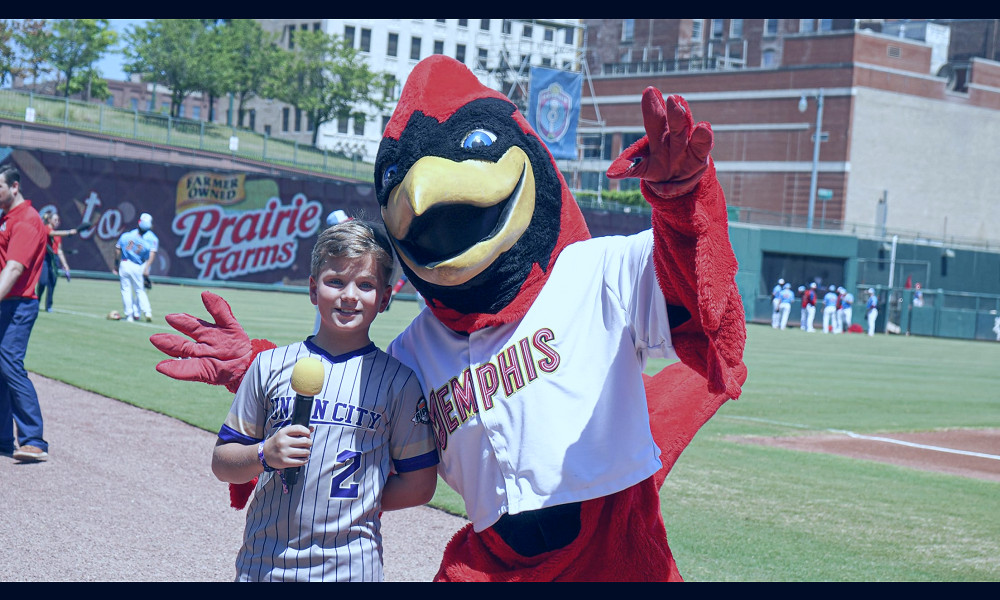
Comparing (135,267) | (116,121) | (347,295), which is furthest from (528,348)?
(116,121)

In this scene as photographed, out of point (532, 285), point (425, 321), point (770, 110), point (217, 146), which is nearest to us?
point (532, 285)

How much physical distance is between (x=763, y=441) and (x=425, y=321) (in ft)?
23.8

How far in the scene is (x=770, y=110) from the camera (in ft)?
180

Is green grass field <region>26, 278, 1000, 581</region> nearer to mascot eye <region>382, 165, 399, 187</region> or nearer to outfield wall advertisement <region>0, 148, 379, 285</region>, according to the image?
mascot eye <region>382, 165, 399, 187</region>

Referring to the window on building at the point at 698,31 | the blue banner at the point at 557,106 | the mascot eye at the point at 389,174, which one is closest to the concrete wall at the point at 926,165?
the window on building at the point at 698,31

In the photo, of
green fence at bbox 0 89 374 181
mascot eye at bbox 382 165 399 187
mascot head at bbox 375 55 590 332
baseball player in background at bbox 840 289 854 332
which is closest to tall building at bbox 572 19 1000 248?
baseball player in background at bbox 840 289 854 332

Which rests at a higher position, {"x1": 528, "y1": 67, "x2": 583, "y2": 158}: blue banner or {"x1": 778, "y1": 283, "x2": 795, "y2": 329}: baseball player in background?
{"x1": 528, "y1": 67, "x2": 583, "y2": 158}: blue banner

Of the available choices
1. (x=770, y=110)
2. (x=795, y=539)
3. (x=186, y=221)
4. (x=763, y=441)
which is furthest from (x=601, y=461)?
(x=770, y=110)

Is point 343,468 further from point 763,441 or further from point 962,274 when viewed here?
point 962,274

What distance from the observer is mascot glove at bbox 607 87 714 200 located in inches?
89.2

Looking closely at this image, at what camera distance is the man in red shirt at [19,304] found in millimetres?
6781

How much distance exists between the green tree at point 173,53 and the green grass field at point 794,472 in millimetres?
40820

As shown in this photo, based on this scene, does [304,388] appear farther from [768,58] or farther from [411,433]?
[768,58]

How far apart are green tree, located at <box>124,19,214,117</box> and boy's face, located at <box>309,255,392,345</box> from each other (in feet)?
190
